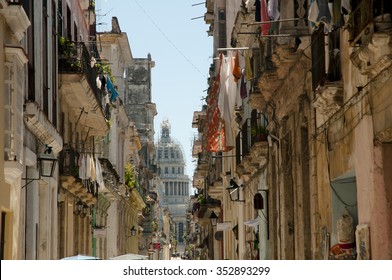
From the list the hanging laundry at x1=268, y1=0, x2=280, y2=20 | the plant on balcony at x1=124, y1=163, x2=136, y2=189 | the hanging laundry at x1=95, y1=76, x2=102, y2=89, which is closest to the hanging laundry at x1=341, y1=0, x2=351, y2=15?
the hanging laundry at x1=268, y1=0, x2=280, y2=20

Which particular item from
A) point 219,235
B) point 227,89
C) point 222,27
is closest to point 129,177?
point 219,235

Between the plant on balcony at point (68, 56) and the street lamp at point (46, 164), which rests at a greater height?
the plant on balcony at point (68, 56)

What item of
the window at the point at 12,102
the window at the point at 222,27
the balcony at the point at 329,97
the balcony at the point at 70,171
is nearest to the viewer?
the balcony at the point at 329,97

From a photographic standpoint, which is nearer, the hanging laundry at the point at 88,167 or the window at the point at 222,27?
the hanging laundry at the point at 88,167

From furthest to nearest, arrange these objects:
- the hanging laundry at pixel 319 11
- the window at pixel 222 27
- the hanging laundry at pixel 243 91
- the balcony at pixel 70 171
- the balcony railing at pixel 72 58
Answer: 1. the window at pixel 222 27
2. the hanging laundry at pixel 243 91
3. the balcony at pixel 70 171
4. the balcony railing at pixel 72 58
5. the hanging laundry at pixel 319 11

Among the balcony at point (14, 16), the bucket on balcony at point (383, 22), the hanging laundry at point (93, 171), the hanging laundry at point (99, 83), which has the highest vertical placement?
the hanging laundry at point (99, 83)

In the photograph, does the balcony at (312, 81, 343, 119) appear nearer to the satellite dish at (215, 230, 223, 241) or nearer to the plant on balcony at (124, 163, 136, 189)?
the satellite dish at (215, 230, 223, 241)

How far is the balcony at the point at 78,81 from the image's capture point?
27.2m

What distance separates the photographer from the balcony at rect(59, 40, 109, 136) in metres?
27.2

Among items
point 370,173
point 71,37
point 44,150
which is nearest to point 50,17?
point 44,150

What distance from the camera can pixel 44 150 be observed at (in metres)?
23.3

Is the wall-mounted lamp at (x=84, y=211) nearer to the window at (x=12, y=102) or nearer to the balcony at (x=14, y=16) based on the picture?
the window at (x=12, y=102)

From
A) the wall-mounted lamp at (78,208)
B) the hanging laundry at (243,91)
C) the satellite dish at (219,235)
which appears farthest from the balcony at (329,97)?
the satellite dish at (219,235)
